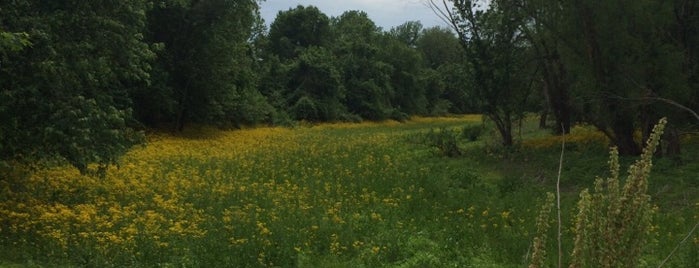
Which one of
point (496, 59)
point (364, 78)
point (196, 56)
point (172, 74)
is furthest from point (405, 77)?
point (496, 59)

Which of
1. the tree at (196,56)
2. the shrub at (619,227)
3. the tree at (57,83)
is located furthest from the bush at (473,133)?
the shrub at (619,227)

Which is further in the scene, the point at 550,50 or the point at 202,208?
the point at 550,50

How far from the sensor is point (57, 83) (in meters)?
9.89

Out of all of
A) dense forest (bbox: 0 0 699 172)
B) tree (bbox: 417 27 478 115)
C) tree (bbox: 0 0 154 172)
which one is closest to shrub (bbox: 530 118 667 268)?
dense forest (bbox: 0 0 699 172)

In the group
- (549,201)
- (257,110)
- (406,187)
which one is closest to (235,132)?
(257,110)

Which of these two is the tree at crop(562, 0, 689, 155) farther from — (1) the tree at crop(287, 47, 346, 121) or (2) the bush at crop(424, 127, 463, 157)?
(1) the tree at crop(287, 47, 346, 121)

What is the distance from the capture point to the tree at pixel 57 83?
9539mm

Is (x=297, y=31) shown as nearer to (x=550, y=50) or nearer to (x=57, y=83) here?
(x=550, y=50)

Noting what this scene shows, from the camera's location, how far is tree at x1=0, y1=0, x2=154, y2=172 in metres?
9.54

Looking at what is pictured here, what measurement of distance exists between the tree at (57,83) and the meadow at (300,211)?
1.01m

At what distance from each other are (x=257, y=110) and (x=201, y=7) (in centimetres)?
1052

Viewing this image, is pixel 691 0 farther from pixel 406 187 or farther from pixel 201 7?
pixel 201 7

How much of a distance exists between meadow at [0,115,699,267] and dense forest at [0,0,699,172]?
1054mm

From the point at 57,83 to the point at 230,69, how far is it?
60.6 ft
